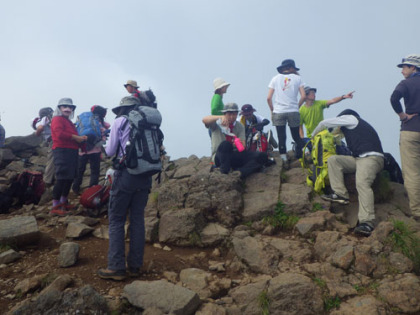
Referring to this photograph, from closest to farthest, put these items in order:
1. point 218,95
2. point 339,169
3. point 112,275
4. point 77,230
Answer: point 112,275 < point 77,230 < point 339,169 < point 218,95

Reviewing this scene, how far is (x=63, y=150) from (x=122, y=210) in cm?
356

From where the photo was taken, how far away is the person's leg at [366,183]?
5.62m

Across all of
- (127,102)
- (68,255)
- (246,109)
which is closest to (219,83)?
(246,109)

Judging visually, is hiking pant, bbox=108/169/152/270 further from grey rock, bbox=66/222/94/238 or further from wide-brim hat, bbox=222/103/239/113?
wide-brim hat, bbox=222/103/239/113

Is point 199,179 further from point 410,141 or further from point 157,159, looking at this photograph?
point 410,141

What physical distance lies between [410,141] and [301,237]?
9.90 ft

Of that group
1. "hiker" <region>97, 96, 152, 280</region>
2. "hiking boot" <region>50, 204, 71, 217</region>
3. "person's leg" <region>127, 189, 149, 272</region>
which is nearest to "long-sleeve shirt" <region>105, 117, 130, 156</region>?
"hiker" <region>97, 96, 152, 280</region>

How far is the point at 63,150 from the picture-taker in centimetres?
735

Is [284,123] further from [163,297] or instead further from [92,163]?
[163,297]

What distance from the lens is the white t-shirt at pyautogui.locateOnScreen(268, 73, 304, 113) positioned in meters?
8.50

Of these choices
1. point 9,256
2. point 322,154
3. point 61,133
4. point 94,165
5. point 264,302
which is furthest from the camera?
point 94,165

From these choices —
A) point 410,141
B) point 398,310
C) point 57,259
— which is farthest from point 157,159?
point 410,141

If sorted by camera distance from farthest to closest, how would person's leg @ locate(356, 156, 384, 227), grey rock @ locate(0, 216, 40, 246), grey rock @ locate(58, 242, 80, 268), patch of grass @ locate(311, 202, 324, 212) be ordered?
1. patch of grass @ locate(311, 202, 324, 212)
2. person's leg @ locate(356, 156, 384, 227)
3. grey rock @ locate(0, 216, 40, 246)
4. grey rock @ locate(58, 242, 80, 268)

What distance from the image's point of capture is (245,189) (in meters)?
7.57
